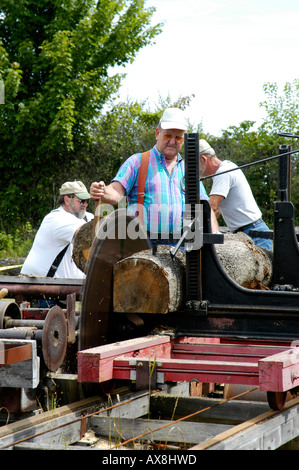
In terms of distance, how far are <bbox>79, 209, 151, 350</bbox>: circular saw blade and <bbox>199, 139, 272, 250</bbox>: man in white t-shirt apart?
1.52m

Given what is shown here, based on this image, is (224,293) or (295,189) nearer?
(224,293)

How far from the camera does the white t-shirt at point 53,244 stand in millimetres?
6445

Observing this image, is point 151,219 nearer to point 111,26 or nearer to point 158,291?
point 158,291

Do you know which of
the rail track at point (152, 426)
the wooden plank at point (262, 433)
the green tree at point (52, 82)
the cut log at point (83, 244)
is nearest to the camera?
the wooden plank at point (262, 433)

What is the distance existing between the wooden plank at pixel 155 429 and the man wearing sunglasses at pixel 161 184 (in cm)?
153

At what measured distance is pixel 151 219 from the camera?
15.8 feet

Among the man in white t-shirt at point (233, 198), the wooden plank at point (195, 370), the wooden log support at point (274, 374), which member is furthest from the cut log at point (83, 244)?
the wooden log support at point (274, 374)

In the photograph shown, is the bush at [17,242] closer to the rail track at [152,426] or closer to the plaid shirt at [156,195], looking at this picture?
the plaid shirt at [156,195]

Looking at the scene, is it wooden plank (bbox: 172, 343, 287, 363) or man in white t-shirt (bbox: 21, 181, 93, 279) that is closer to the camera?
wooden plank (bbox: 172, 343, 287, 363)

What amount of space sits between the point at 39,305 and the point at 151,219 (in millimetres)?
1979

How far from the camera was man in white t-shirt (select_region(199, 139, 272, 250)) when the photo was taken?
19.1ft

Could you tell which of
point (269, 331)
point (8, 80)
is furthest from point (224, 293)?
point (8, 80)

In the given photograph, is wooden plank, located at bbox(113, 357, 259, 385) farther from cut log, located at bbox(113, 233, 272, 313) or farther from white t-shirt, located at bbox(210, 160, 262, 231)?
white t-shirt, located at bbox(210, 160, 262, 231)

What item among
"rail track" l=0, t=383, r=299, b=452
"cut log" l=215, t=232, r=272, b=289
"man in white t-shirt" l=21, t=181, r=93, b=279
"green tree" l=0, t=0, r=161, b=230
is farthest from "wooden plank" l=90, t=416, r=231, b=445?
"green tree" l=0, t=0, r=161, b=230
